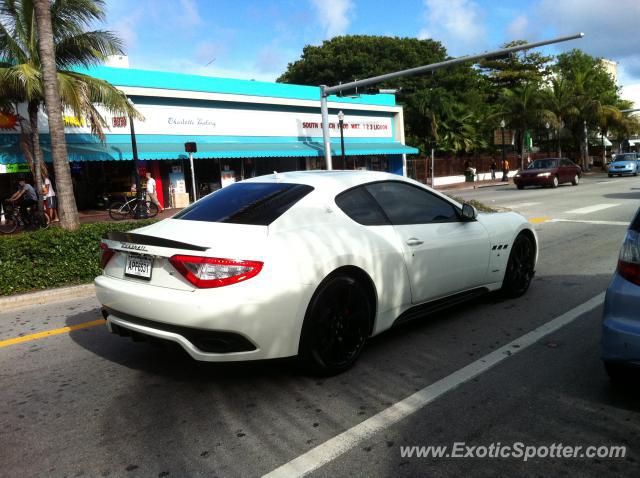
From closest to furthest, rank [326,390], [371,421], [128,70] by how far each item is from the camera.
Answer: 1. [371,421]
2. [326,390]
3. [128,70]

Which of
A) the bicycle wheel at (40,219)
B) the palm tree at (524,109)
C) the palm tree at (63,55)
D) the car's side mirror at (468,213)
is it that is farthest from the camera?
the palm tree at (524,109)

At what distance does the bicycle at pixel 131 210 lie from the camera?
17906 millimetres

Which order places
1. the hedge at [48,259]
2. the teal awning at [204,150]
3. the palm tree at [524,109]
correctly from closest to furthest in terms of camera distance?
the hedge at [48,259]
the teal awning at [204,150]
the palm tree at [524,109]

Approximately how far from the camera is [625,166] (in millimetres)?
35281

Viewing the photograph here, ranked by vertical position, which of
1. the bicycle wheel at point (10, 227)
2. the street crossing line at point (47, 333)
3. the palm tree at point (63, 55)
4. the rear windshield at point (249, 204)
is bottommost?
the street crossing line at point (47, 333)

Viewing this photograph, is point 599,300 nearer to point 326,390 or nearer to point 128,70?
point 326,390

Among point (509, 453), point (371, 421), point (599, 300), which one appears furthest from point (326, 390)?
point (599, 300)

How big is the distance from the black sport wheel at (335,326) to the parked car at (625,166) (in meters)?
37.2

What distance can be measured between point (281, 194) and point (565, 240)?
24.9 ft

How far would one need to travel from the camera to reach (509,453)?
2854 millimetres

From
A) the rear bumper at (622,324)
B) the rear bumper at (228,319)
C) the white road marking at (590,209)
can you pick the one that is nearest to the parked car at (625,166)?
the white road marking at (590,209)

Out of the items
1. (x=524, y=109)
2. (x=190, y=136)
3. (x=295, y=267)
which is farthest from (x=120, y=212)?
(x=524, y=109)

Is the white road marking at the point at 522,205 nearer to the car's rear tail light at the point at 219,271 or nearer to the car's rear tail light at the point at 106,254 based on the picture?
the car's rear tail light at the point at 106,254

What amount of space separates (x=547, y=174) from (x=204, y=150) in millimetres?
16517
